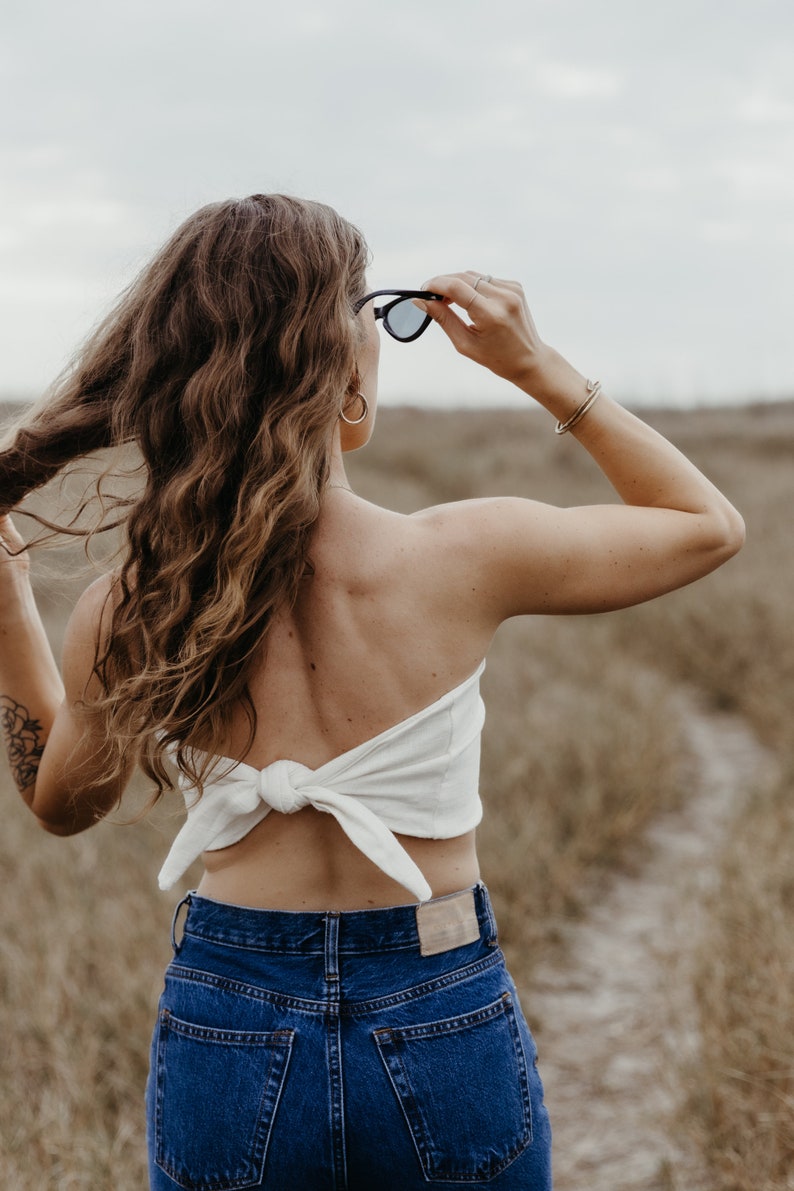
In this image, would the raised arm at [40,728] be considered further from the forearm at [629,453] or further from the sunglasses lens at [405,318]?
the forearm at [629,453]

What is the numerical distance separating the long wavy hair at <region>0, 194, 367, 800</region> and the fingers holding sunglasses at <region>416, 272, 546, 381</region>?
13 cm

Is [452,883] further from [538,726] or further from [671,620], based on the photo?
[671,620]

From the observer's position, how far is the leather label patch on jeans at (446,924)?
1306mm

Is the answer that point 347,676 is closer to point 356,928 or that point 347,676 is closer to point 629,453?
point 356,928

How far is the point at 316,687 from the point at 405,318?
53cm

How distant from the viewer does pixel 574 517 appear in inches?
50.9

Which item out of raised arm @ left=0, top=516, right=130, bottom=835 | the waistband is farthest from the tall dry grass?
raised arm @ left=0, top=516, right=130, bottom=835

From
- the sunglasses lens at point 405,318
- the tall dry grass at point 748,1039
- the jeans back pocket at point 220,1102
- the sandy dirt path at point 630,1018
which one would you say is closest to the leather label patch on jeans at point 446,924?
the jeans back pocket at point 220,1102

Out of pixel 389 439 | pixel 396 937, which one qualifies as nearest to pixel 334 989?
pixel 396 937

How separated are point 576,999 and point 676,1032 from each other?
19.3 inches

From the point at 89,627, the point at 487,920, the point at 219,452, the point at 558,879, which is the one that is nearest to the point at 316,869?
the point at 487,920

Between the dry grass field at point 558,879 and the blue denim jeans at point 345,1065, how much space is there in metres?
0.31

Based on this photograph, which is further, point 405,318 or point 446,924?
point 405,318

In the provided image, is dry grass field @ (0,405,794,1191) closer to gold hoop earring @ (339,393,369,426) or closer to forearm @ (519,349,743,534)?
gold hoop earring @ (339,393,369,426)
